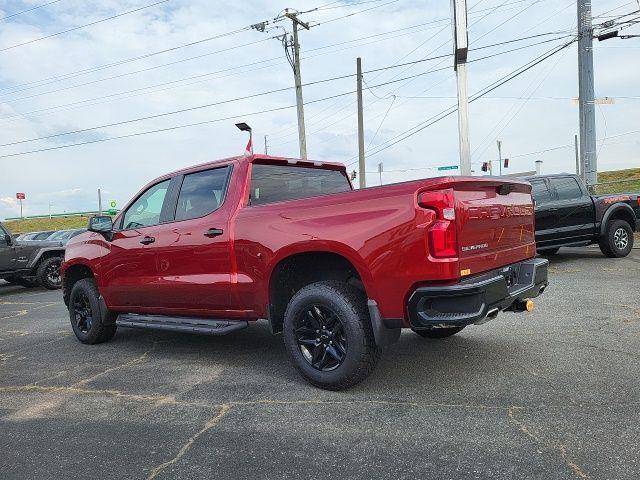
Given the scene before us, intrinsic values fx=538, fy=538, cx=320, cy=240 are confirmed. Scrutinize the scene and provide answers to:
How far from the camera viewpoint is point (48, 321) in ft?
26.9

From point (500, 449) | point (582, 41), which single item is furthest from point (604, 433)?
point (582, 41)

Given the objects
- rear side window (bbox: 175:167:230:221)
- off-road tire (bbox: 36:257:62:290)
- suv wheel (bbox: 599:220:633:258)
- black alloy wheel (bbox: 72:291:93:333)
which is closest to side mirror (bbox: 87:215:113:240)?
black alloy wheel (bbox: 72:291:93:333)

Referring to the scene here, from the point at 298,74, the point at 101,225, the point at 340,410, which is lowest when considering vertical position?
the point at 340,410

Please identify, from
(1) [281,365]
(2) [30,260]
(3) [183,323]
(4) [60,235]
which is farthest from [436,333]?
(4) [60,235]

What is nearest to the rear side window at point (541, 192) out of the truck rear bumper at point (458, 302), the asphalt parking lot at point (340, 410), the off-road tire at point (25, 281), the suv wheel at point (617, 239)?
the suv wheel at point (617, 239)

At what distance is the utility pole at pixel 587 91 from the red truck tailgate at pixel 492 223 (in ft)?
45.0

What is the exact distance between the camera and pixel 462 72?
8852 mm

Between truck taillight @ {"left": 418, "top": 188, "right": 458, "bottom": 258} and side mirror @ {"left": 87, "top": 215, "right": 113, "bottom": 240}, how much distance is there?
12.2ft

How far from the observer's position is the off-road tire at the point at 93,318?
19.9ft

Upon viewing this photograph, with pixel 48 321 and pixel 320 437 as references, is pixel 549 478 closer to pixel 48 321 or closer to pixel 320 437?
pixel 320 437

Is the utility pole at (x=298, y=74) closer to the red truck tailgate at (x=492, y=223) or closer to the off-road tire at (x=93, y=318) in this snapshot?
the off-road tire at (x=93, y=318)

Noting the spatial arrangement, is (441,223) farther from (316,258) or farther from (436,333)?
(436,333)

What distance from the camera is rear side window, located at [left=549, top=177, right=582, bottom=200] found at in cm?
1053

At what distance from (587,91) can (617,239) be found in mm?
7665
